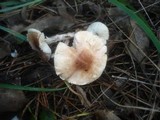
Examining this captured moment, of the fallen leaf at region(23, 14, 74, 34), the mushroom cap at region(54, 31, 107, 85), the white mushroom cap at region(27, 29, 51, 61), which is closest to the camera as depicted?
the mushroom cap at region(54, 31, 107, 85)

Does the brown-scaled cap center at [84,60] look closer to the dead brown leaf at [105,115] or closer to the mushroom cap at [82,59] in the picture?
the mushroom cap at [82,59]

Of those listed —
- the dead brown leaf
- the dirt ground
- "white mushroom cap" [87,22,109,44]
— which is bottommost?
the dead brown leaf

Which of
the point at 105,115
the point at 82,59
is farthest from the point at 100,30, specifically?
the point at 105,115

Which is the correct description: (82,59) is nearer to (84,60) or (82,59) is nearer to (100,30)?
(84,60)

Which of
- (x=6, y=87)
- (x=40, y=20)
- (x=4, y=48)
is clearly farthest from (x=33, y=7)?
(x=6, y=87)

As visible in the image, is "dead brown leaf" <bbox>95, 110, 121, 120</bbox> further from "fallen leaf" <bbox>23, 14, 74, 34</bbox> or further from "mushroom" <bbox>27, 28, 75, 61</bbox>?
"fallen leaf" <bbox>23, 14, 74, 34</bbox>

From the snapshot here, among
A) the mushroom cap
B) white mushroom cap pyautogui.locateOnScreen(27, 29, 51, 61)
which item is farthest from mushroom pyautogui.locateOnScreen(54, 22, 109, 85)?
white mushroom cap pyautogui.locateOnScreen(27, 29, 51, 61)
